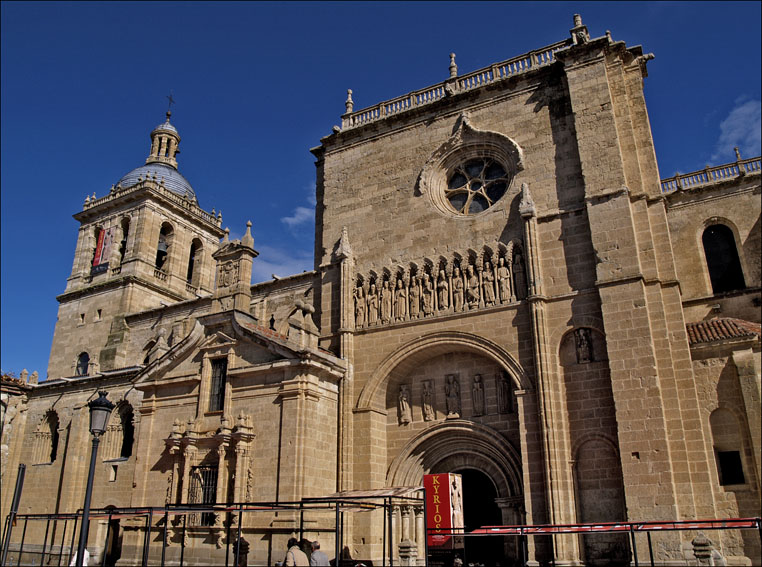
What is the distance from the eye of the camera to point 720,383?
16.5m

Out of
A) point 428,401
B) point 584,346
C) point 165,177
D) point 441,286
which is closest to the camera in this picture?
point 584,346

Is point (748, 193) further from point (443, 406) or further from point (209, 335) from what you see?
point (209, 335)

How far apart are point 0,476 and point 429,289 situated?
20031 millimetres

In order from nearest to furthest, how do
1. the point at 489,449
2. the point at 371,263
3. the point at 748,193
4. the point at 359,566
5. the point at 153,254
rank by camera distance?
the point at 359,566 → the point at 489,449 → the point at 371,263 → the point at 748,193 → the point at 153,254

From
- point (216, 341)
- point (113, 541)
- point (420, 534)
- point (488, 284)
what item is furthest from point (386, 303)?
point (113, 541)

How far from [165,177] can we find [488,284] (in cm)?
2690

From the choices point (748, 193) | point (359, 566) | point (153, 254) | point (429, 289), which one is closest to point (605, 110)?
point (429, 289)

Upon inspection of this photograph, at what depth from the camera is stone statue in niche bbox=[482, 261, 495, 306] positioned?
18.4 metres

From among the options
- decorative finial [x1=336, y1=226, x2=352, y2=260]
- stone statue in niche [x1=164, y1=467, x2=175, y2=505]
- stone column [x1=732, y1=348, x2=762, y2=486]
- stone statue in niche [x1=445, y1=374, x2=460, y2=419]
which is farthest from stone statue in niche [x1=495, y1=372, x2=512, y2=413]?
stone statue in niche [x1=164, y1=467, x2=175, y2=505]

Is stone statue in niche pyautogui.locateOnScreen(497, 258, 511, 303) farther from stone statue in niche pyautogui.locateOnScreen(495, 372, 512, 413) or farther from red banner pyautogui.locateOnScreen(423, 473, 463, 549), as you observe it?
red banner pyautogui.locateOnScreen(423, 473, 463, 549)

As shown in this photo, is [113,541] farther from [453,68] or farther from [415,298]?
[453,68]

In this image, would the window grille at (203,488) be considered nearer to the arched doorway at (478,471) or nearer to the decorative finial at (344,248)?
the arched doorway at (478,471)

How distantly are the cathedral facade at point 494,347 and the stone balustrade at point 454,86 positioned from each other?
9cm

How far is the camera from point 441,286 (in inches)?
761
